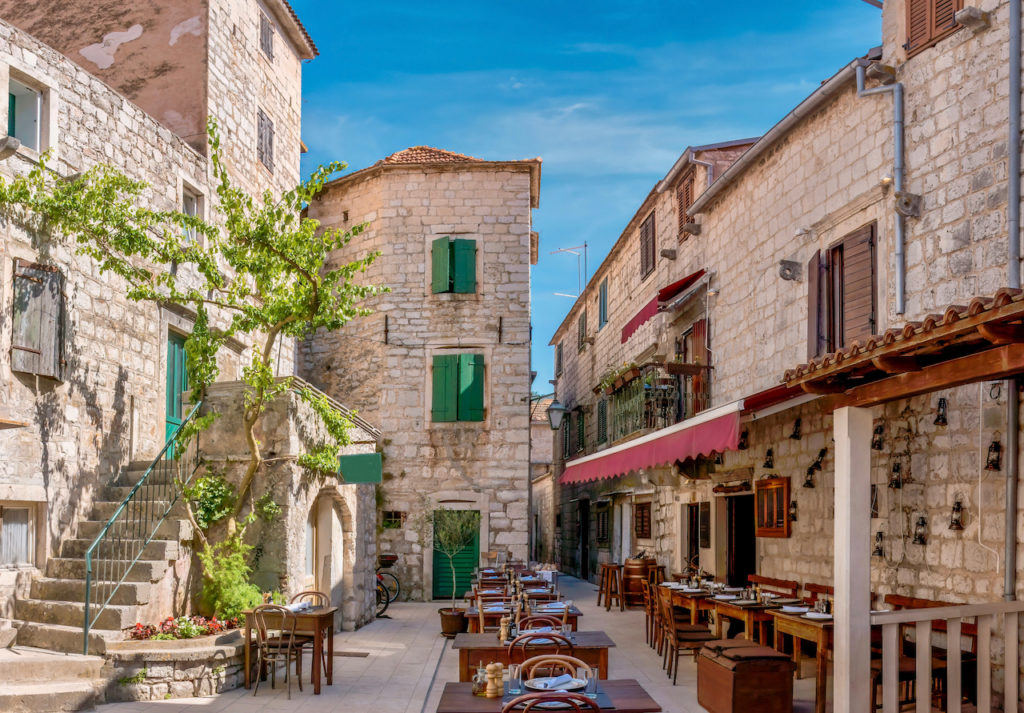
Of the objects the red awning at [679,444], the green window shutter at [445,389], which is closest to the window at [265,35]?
the green window shutter at [445,389]

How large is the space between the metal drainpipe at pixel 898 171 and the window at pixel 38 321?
7.88 meters

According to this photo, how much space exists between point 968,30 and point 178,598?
29.1ft

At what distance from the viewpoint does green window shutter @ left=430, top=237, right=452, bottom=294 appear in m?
18.1

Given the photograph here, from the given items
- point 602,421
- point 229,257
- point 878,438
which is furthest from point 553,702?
point 602,421

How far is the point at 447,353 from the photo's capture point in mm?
17969

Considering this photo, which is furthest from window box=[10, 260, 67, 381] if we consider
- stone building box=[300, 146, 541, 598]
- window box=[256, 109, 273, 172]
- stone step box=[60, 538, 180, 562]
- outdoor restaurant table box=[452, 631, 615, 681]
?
stone building box=[300, 146, 541, 598]

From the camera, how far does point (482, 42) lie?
1975cm

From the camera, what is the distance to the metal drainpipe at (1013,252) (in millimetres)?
6992

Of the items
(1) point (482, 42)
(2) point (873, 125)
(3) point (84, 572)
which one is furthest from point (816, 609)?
(1) point (482, 42)

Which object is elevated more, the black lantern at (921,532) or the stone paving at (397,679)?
the black lantern at (921,532)

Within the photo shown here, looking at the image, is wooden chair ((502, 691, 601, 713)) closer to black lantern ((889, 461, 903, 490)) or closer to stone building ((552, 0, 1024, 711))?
stone building ((552, 0, 1024, 711))

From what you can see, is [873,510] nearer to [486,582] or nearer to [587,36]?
[486,582]

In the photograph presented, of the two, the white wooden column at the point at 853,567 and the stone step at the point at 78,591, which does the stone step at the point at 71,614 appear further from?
the white wooden column at the point at 853,567

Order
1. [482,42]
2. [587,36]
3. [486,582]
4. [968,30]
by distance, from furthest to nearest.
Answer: [482,42] → [587,36] → [486,582] → [968,30]
